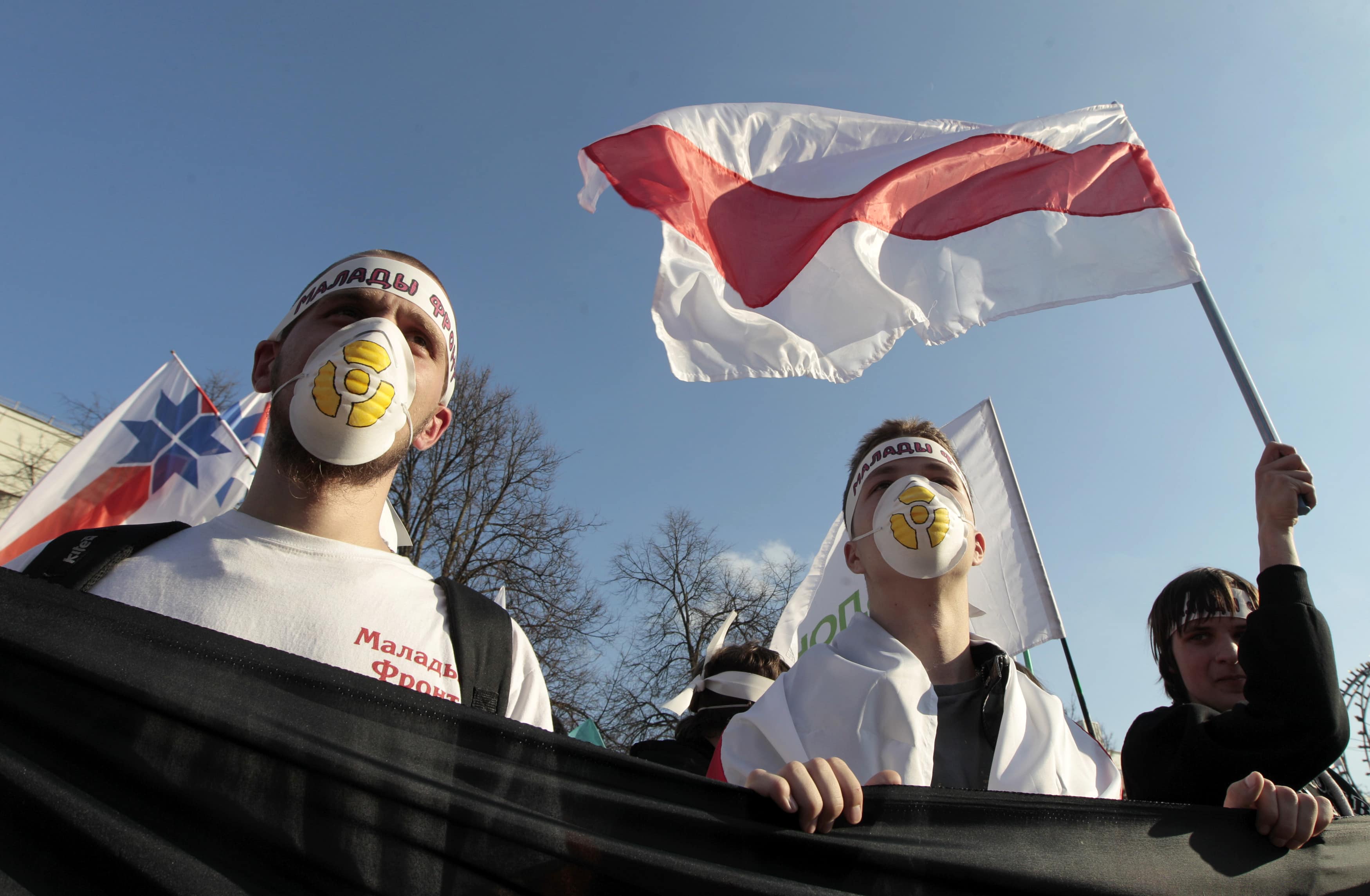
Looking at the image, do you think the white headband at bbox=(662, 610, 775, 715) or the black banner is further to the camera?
the white headband at bbox=(662, 610, 775, 715)

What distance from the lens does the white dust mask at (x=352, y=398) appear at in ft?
6.24

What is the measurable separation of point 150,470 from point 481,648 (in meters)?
5.83

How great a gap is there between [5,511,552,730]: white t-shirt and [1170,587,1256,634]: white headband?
7.82 feet

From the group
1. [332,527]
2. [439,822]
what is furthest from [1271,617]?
[332,527]

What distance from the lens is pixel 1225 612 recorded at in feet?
9.87

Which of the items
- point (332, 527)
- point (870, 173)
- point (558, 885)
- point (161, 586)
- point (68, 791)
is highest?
point (870, 173)

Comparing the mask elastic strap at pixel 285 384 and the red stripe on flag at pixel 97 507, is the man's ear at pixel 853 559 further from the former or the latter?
the red stripe on flag at pixel 97 507

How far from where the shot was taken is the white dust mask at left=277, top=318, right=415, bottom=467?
1903mm

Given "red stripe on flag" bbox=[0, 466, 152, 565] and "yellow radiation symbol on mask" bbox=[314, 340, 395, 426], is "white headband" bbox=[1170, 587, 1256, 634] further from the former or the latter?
"red stripe on flag" bbox=[0, 466, 152, 565]

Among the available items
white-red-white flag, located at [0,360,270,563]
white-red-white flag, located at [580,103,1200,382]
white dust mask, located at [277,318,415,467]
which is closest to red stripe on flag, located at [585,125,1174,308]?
white-red-white flag, located at [580,103,1200,382]

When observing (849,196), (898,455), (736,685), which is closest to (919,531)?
(898,455)

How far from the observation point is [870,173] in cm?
423

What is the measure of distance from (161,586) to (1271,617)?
8.11 feet

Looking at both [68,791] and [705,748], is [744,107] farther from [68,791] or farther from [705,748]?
[68,791]
